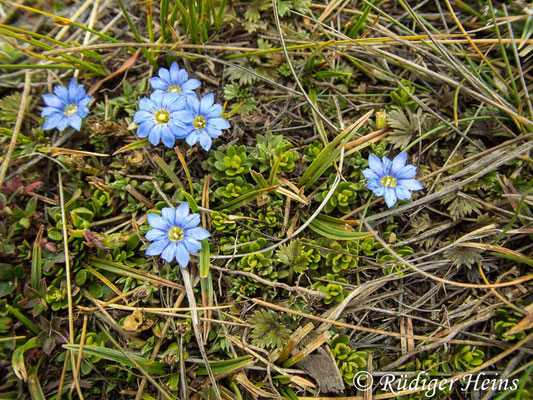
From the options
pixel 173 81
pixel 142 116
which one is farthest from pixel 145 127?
pixel 173 81

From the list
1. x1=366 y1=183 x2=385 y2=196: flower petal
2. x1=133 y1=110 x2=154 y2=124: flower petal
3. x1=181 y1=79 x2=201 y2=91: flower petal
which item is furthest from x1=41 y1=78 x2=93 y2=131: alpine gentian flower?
x1=366 y1=183 x2=385 y2=196: flower petal

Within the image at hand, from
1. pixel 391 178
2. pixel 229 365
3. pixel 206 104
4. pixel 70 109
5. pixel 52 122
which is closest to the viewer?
pixel 229 365

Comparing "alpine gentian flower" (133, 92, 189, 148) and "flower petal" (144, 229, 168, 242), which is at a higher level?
"alpine gentian flower" (133, 92, 189, 148)

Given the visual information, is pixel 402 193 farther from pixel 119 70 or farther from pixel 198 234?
pixel 119 70

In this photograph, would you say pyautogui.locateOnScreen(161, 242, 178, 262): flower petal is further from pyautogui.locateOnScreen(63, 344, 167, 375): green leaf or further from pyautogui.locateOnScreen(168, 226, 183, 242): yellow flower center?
pyautogui.locateOnScreen(63, 344, 167, 375): green leaf

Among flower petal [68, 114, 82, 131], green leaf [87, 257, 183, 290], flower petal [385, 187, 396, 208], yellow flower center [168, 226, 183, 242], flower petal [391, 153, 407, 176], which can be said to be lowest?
green leaf [87, 257, 183, 290]

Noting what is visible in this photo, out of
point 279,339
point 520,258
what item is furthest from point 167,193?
point 520,258
